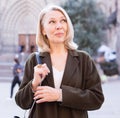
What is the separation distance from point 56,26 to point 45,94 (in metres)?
0.52

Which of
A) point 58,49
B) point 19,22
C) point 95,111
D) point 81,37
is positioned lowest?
point 95,111

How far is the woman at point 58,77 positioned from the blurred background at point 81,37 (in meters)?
7.53

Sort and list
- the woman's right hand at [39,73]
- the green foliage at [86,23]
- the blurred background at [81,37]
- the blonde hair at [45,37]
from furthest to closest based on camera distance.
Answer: the green foliage at [86,23]
the blurred background at [81,37]
the blonde hair at [45,37]
the woman's right hand at [39,73]

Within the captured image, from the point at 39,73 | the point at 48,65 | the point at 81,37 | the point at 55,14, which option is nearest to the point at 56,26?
the point at 55,14

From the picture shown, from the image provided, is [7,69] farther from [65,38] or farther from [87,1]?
[65,38]

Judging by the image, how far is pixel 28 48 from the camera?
34.8 m

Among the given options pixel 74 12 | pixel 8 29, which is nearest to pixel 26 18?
pixel 8 29

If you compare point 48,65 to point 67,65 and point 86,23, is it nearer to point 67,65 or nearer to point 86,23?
point 67,65

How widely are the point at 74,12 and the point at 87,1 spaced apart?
1.09 meters

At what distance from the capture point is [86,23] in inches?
1037

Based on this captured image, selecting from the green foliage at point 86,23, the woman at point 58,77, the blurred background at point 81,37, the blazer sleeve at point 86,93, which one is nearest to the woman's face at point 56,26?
the woman at point 58,77

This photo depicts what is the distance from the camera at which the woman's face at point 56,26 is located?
10.5 ft

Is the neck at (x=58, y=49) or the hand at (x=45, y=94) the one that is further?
the neck at (x=58, y=49)

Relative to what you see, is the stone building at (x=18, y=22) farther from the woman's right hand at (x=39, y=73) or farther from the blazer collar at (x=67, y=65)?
the woman's right hand at (x=39, y=73)
